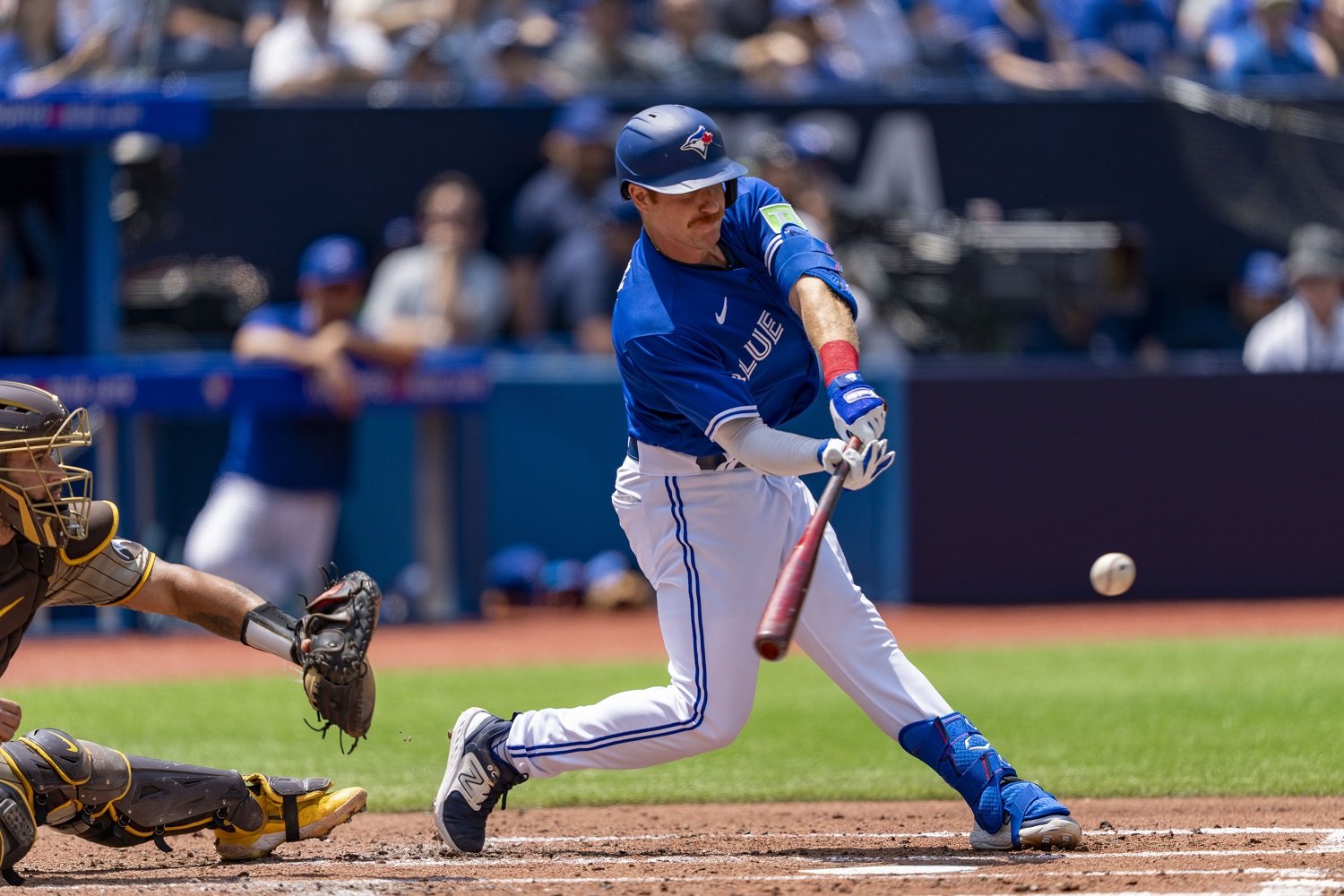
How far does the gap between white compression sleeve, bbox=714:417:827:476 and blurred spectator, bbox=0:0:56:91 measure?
782 centimetres

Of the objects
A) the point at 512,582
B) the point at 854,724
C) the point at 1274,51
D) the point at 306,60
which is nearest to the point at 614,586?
the point at 512,582

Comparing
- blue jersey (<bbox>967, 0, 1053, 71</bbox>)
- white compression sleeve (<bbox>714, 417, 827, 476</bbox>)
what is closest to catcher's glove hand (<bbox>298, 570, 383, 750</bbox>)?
white compression sleeve (<bbox>714, 417, 827, 476</bbox>)

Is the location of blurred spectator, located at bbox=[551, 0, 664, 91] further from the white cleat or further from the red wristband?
the white cleat

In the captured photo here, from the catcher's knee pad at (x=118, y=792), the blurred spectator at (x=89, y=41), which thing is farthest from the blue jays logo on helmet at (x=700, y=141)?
the blurred spectator at (x=89, y=41)

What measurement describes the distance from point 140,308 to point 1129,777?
7.42m

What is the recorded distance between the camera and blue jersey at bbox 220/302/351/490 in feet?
33.1

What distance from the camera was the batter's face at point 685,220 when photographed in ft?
15.1

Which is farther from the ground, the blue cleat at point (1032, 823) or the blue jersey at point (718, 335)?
the blue jersey at point (718, 335)

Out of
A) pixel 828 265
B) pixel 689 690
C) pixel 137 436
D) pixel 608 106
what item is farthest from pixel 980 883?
pixel 608 106

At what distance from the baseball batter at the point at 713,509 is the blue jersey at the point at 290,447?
5.43 m

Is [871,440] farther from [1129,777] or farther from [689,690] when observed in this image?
[1129,777]

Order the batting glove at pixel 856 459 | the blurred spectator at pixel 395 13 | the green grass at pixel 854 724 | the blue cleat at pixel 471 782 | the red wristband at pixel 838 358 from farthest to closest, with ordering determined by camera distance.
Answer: the blurred spectator at pixel 395 13 → the green grass at pixel 854 724 → the blue cleat at pixel 471 782 → the red wristband at pixel 838 358 → the batting glove at pixel 856 459

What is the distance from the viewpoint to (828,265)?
4566mm

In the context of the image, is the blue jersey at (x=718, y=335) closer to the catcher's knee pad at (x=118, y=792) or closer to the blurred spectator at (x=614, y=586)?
the catcher's knee pad at (x=118, y=792)
